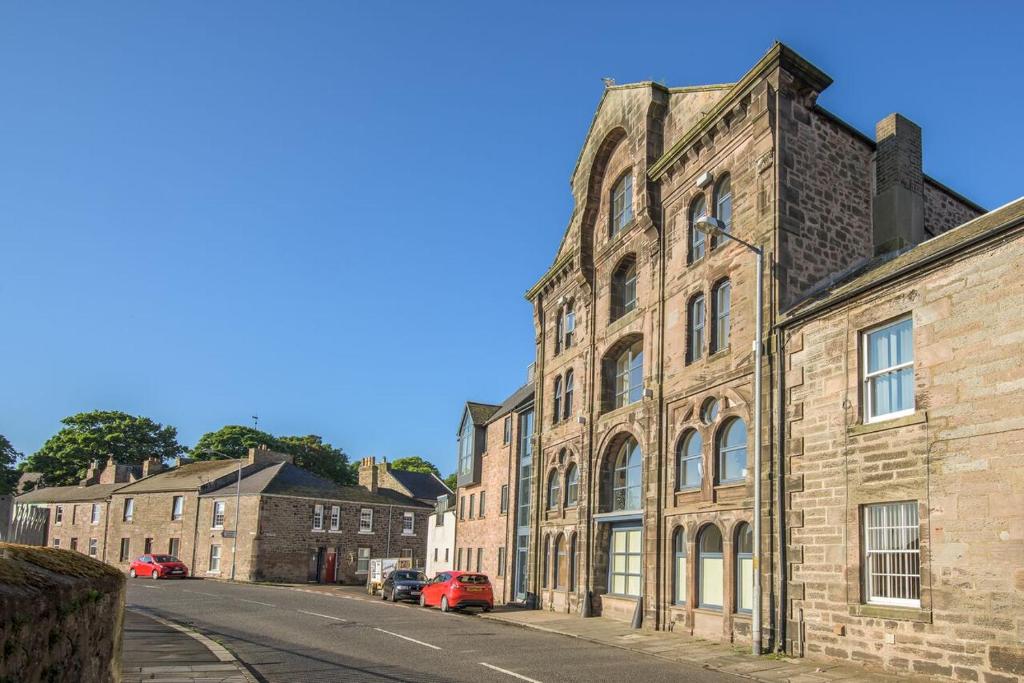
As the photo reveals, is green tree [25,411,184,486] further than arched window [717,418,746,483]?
Yes

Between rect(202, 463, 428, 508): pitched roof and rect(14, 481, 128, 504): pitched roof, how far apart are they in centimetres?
1632

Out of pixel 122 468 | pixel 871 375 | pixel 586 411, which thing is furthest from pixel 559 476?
pixel 122 468

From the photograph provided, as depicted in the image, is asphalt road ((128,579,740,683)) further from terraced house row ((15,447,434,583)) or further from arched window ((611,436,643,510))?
terraced house row ((15,447,434,583))

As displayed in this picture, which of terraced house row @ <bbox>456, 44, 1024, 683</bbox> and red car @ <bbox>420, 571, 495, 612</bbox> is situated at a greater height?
terraced house row @ <bbox>456, 44, 1024, 683</bbox>

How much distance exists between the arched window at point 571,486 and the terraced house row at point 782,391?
6.0 inches

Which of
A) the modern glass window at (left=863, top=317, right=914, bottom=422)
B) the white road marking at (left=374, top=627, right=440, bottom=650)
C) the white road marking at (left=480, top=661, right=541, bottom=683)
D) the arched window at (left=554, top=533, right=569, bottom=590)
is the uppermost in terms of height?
the modern glass window at (left=863, top=317, right=914, bottom=422)

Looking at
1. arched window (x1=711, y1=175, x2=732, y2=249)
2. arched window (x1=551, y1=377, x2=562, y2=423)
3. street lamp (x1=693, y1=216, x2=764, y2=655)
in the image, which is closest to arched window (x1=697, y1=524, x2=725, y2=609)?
street lamp (x1=693, y1=216, x2=764, y2=655)

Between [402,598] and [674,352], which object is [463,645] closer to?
[674,352]

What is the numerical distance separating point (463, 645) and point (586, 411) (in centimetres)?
1290

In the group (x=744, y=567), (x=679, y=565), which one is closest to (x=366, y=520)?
(x=679, y=565)

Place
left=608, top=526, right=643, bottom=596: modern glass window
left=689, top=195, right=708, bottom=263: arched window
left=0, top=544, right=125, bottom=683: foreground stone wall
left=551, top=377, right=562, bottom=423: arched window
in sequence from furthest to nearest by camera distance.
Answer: left=551, top=377, right=562, bottom=423: arched window → left=608, top=526, right=643, bottom=596: modern glass window → left=689, top=195, right=708, bottom=263: arched window → left=0, top=544, right=125, bottom=683: foreground stone wall

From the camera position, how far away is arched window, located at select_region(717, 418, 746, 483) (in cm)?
2105

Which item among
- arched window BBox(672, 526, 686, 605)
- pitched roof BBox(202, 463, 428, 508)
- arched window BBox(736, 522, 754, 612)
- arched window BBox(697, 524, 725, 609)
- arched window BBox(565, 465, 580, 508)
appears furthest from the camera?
pitched roof BBox(202, 463, 428, 508)

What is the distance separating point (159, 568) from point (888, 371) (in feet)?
153
